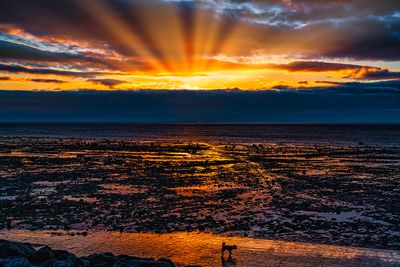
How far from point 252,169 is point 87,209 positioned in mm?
26020

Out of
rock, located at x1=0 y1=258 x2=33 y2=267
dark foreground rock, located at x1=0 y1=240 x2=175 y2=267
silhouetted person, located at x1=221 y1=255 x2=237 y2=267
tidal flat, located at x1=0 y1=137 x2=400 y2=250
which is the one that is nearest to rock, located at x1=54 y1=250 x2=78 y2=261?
dark foreground rock, located at x1=0 y1=240 x2=175 y2=267

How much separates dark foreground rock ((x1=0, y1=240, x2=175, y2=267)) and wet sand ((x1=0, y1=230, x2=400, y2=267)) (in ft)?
9.23

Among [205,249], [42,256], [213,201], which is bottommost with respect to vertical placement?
[213,201]

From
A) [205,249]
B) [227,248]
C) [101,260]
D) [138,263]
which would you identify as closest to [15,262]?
[101,260]

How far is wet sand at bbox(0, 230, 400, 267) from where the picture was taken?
16.5 meters

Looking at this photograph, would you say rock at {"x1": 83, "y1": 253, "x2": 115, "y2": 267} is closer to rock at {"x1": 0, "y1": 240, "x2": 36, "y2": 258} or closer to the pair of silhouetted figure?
rock at {"x1": 0, "y1": 240, "x2": 36, "y2": 258}

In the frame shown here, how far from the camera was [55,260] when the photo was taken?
537 inches

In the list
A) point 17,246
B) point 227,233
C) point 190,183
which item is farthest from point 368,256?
point 190,183

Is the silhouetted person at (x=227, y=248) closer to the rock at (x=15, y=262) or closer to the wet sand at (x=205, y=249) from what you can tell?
the wet sand at (x=205, y=249)

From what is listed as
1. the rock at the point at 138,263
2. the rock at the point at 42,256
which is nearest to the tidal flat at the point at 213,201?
the rock at the point at 138,263

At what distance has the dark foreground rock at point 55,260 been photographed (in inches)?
525

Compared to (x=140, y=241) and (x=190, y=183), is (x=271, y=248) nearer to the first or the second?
(x=140, y=241)

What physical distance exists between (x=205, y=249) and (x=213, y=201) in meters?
10.1

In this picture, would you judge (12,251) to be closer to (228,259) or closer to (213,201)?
(228,259)
